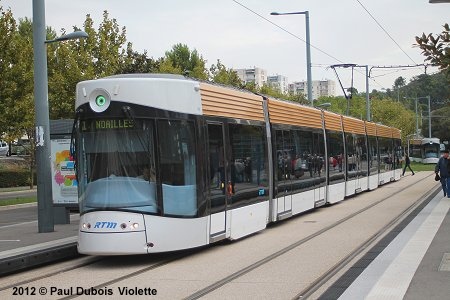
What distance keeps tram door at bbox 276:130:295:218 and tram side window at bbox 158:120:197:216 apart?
5.02 metres

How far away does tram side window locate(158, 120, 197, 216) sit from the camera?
1120 cm

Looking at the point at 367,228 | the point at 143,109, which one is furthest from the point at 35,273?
the point at 367,228

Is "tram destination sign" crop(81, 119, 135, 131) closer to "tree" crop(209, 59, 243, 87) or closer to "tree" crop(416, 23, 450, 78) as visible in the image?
"tree" crop(416, 23, 450, 78)

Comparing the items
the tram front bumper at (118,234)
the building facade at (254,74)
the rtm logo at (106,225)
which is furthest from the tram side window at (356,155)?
the building facade at (254,74)

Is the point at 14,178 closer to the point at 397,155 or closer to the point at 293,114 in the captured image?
the point at 397,155

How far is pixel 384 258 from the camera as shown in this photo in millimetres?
11305

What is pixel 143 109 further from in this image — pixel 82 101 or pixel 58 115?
pixel 58 115

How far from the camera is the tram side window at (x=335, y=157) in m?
22.6

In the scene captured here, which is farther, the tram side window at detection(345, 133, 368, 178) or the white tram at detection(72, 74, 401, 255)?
the tram side window at detection(345, 133, 368, 178)

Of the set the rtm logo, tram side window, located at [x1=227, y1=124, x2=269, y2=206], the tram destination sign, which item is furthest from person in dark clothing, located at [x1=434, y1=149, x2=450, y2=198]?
the rtm logo

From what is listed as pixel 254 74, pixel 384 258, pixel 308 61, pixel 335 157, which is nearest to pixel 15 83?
pixel 335 157

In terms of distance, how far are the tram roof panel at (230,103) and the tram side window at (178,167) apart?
94cm

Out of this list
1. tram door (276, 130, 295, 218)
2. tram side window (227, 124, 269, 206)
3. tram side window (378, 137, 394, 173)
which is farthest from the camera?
tram side window (378, 137, 394, 173)

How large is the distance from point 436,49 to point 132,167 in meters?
9.56
